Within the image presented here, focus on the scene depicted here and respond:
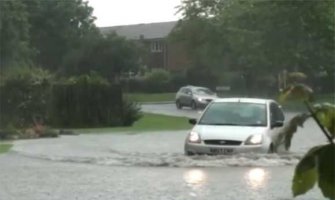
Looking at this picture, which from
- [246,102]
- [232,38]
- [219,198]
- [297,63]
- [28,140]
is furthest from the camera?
[232,38]

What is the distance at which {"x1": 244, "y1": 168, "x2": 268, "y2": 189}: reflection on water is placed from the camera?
13469 millimetres

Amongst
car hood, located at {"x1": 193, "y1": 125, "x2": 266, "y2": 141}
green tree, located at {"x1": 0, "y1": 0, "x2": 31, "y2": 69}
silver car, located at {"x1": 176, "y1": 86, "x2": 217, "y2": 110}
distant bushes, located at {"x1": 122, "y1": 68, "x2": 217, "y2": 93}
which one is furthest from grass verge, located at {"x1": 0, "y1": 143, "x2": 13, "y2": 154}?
distant bushes, located at {"x1": 122, "y1": 68, "x2": 217, "y2": 93}

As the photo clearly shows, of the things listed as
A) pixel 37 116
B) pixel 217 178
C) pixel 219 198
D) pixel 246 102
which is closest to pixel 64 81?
pixel 37 116

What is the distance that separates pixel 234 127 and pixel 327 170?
15.6 meters

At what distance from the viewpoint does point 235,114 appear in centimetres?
1880

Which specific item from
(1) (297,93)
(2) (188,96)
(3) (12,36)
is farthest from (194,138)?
(3) (12,36)

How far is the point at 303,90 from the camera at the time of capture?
8.07 ft

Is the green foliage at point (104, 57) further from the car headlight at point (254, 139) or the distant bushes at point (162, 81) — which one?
the car headlight at point (254, 139)

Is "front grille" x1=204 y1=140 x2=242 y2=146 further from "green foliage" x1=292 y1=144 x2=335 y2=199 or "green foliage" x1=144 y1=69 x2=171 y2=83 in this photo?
"green foliage" x1=144 y1=69 x2=171 y2=83

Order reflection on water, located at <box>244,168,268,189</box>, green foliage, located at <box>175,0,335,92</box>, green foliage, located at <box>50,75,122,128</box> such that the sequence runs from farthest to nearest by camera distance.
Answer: green foliage, located at <box>175,0,335,92</box>
green foliage, located at <box>50,75,122,128</box>
reflection on water, located at <box>244,168,268,189</box>

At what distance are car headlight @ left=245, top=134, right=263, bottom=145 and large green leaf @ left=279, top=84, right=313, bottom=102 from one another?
1479 cm

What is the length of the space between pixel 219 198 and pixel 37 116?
23.3m

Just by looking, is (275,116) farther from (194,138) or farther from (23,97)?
(23,97)

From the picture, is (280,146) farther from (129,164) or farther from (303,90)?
(129,164)
